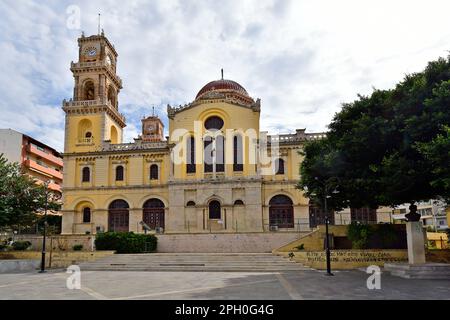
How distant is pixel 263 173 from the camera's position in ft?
117

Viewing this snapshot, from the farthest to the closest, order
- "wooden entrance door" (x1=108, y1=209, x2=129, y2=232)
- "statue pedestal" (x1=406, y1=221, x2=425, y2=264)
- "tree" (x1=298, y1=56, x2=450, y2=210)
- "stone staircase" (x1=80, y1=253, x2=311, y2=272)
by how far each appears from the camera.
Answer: "wooden entrance door" (x1=108, y1=209, x2=129, y2=232) < "stone staircase" (x1=80, y1=253, x2=311, y2=272) < "statue pedestal" (x1=406, y1=221, x2=425, y2=264) < "tree" (x1=298, y1=56, x2=450, y2=210)

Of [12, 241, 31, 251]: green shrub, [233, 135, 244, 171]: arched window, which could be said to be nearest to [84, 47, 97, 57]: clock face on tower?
[233, 135, 244, 171]: arched window

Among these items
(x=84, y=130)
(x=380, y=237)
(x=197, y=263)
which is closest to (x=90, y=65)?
(x=84, y=130)

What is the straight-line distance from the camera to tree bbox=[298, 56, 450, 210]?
15289 millimetres

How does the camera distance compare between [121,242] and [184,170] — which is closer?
[121,242]

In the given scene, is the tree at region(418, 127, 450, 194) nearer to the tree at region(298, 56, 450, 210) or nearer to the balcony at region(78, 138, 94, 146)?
the tree at region(298, 56, 450, 210)

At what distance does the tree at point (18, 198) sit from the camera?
25500 mm

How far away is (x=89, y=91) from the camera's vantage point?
138 ft

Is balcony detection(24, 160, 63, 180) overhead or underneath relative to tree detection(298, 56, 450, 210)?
overhead

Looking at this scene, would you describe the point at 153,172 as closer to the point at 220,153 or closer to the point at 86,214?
the point at 220,153

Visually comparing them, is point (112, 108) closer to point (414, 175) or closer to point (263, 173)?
point (263, 173)

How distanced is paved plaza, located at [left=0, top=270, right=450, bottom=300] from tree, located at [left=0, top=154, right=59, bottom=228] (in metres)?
7.91

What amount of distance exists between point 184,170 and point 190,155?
1.49 m

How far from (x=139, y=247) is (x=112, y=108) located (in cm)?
1861
